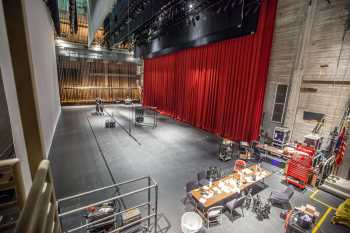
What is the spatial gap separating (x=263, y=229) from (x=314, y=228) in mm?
1201

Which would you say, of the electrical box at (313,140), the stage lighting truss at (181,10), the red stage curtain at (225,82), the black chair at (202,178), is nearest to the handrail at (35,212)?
the black chair at (202,178)

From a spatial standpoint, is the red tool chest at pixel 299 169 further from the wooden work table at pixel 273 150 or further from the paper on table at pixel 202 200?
the paper on table at pixel 202 200

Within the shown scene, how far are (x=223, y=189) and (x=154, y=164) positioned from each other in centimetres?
257

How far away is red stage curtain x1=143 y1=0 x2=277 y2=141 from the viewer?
7105 millimetres

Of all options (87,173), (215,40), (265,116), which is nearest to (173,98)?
(215,40)

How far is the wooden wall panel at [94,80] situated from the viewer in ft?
48.0

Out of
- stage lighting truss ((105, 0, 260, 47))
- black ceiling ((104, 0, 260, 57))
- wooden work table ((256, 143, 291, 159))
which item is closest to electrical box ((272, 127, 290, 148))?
wooden work table ((256, 143, 291, 159))

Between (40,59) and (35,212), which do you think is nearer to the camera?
(35,212)

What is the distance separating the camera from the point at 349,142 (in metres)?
5.04

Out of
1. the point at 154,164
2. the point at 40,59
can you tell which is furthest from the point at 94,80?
the point at 154,164

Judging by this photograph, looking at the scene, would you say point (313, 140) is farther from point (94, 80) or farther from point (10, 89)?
point (94, 80)

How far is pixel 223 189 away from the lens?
13.1ft

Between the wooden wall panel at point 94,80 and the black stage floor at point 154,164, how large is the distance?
674 centimetres

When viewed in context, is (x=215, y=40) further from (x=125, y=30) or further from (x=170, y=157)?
(x=170, y=157)
